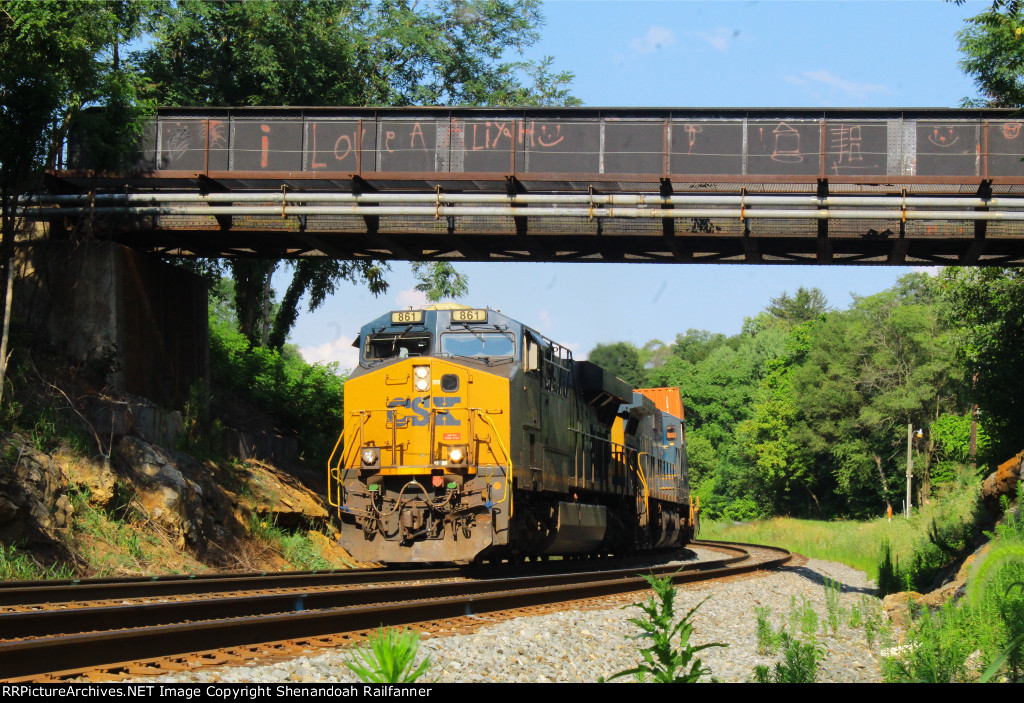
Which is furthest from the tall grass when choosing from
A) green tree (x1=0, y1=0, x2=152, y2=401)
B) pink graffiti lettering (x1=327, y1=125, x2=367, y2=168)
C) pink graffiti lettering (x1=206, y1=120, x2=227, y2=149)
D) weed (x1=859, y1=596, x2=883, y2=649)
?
green tree (x1=0, y1=0, x2=152, y2=401)

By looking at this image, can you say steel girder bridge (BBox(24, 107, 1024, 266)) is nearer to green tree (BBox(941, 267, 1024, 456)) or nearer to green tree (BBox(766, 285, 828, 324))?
green tree (BBox(941, 267, 1024, 456))

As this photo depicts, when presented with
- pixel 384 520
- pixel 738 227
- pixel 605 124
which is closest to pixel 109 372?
pixel 384 520

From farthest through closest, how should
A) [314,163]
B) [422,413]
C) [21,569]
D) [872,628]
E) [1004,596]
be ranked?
1. [314,163]
2. [422,413]
3. [21,569]
4. [872,628]
5. [1004,596]

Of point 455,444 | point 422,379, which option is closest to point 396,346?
point 422,379

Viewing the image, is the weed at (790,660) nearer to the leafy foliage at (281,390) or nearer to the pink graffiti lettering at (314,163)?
the pink graffiti lettering at (314,163)

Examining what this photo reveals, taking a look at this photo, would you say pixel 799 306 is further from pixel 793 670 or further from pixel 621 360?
pixel 793 670

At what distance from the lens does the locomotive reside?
15.3 meters

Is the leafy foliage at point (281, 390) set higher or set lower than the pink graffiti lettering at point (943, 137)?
lower

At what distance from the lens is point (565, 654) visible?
8.71 meters

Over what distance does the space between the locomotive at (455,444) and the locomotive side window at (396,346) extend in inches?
0.7

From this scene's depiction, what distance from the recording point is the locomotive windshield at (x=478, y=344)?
16406 mm

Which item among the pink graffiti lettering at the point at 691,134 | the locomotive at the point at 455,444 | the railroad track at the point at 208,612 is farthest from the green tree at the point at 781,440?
the railroad track at the point at 208,612

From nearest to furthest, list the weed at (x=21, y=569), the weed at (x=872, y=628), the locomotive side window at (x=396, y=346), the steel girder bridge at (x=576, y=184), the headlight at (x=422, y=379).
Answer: the weed at (x=872, y=628)
the weed at (x=21, y=569)
the headlight at (x=422, y=379)
the locomotive side window at (x=396, y=346)
the steel girder bridge at (x=576, y=184)

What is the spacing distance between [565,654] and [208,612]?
3.57m
